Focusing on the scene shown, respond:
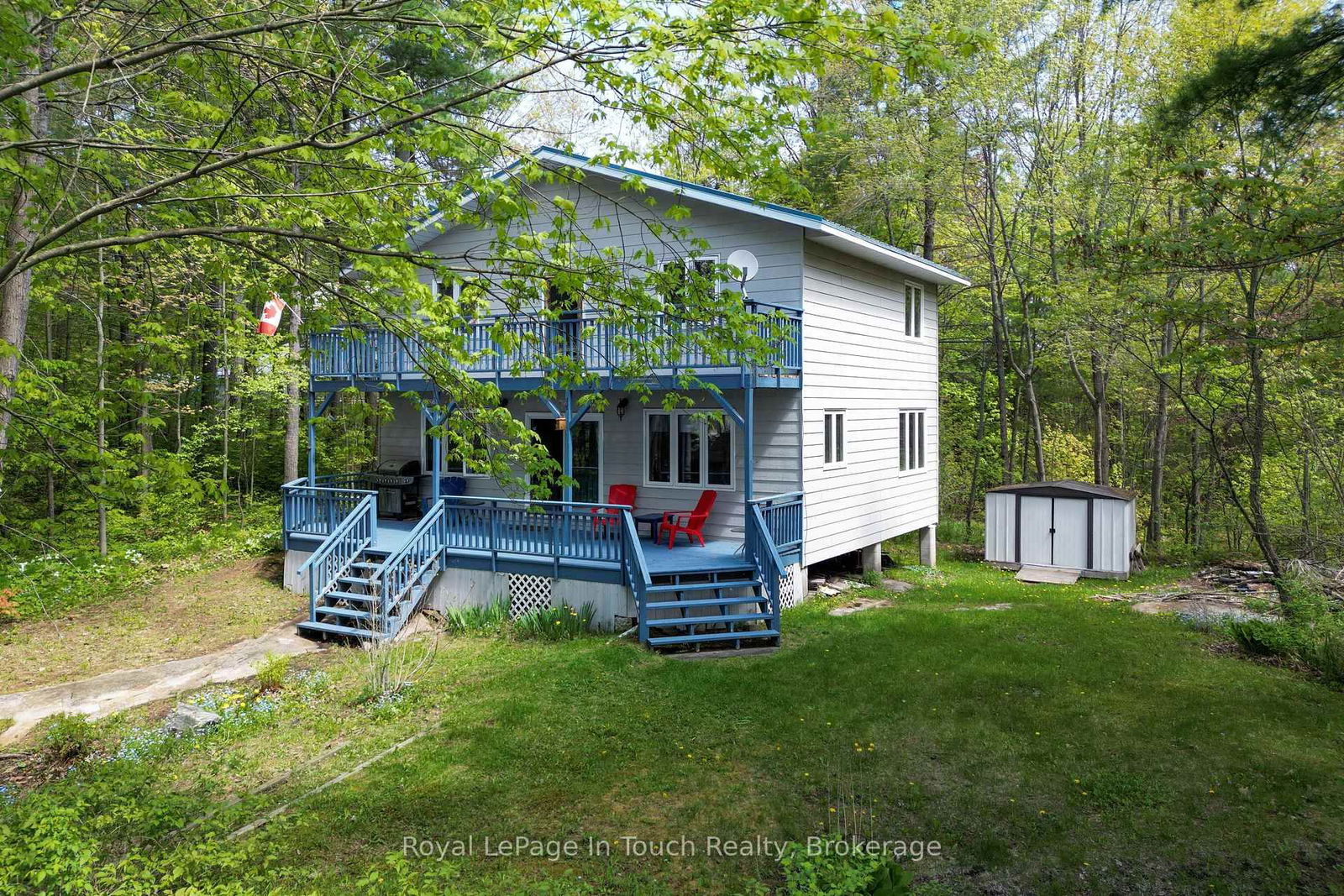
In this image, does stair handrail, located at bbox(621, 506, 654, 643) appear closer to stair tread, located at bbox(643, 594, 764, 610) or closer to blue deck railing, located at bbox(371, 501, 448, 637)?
stair tread, located at bbox(643, 594, 764, 610)

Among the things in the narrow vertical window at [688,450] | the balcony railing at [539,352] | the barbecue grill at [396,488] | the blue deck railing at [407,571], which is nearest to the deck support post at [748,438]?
the balcony railing at [539,352]

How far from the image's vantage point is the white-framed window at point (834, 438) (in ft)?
46.5

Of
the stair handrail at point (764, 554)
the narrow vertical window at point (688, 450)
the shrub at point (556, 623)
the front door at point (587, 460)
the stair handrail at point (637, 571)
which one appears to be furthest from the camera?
the front door at point (587, 460)

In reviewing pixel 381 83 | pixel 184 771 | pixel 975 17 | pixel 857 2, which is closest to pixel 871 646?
pixel 184 771

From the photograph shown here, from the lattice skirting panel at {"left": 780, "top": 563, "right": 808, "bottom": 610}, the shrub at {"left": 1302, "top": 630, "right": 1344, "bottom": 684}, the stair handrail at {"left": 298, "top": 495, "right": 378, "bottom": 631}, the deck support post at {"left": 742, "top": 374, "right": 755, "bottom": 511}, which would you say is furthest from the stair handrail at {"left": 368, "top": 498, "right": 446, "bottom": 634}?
the shrub at {"left": 1302, "top": 630, "right": 1344, "bottom": 684}

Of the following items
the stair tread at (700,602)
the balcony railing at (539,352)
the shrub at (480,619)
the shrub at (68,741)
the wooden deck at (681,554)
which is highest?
the balcony railing at (539,352)

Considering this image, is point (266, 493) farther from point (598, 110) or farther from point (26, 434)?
point (598, 110)

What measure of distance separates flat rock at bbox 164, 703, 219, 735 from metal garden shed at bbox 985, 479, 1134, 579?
50.1 feet

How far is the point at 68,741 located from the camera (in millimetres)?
7680

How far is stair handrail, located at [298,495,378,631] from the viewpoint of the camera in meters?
12.3

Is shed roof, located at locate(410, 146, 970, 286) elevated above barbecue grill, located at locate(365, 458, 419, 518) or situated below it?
above

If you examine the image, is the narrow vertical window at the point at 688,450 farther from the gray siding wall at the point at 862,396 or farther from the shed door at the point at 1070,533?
the shed door at the point at 1070,533

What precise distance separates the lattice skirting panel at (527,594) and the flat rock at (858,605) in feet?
14.6

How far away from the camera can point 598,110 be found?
5.58 meters
